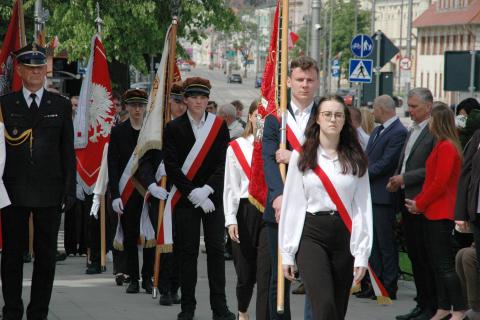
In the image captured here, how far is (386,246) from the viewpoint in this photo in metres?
12.7

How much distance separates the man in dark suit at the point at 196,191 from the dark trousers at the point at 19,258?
3.72 feet

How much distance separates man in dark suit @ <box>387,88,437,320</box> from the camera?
11.2 metres

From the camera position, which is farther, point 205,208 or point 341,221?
point 205,208

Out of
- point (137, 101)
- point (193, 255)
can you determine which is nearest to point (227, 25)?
point (137, 101)

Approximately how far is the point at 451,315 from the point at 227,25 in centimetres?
2298

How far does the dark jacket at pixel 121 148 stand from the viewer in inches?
497

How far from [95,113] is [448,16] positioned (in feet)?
345

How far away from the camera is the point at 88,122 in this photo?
14.8 m

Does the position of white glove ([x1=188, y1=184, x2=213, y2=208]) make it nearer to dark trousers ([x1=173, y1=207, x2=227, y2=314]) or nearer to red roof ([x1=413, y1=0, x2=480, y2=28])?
dark trousers ([x1=173, y1=207, x2=227, y2=314])

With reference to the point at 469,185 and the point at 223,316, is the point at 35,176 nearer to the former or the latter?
the point at 223,316

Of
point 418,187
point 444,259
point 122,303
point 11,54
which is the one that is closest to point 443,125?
point 418,187

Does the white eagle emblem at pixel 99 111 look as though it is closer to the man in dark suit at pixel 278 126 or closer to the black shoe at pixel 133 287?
the black shoe at pixel 133 287

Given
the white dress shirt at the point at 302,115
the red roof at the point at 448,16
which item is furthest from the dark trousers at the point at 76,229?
the red roof at the point at 448,16

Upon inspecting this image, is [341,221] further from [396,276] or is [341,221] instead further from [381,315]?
[396,276]
